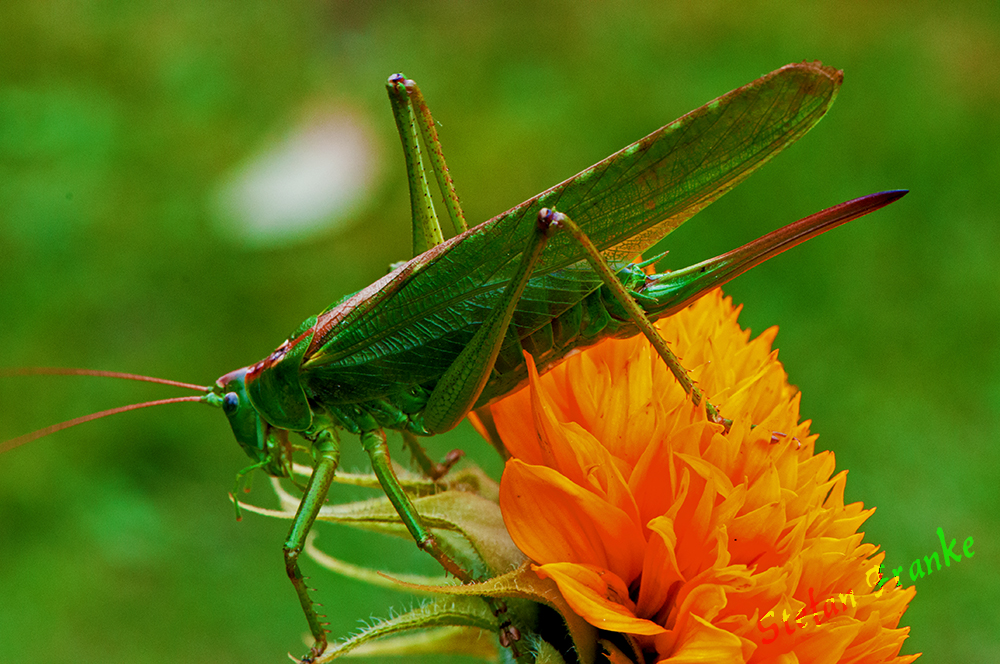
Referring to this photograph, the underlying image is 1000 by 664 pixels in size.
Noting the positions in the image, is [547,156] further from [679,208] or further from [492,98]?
[679,208]

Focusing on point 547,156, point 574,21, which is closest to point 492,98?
point 547,156

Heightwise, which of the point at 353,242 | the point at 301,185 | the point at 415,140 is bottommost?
the point at 415,140

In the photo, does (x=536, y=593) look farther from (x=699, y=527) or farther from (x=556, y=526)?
(x=699, y=527)

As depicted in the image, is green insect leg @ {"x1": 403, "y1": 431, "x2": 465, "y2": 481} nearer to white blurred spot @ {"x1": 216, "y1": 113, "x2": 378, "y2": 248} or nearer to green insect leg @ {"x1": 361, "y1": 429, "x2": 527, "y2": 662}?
green insect leg @ {"x1": 361, "y1": 429, "x2": 527, "y2": 662}

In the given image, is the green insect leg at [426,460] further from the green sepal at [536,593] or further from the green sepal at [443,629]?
the green sepal at [536,593]

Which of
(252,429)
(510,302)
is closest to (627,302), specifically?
(510,302)

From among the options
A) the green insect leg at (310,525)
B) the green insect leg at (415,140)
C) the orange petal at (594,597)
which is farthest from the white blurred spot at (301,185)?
the orange petal at (594,597)

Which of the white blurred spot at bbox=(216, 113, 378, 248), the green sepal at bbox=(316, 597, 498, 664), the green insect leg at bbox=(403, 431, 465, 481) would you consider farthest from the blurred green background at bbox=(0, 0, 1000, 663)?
the green sepal at bbox=(316, 597, 498, 664)
